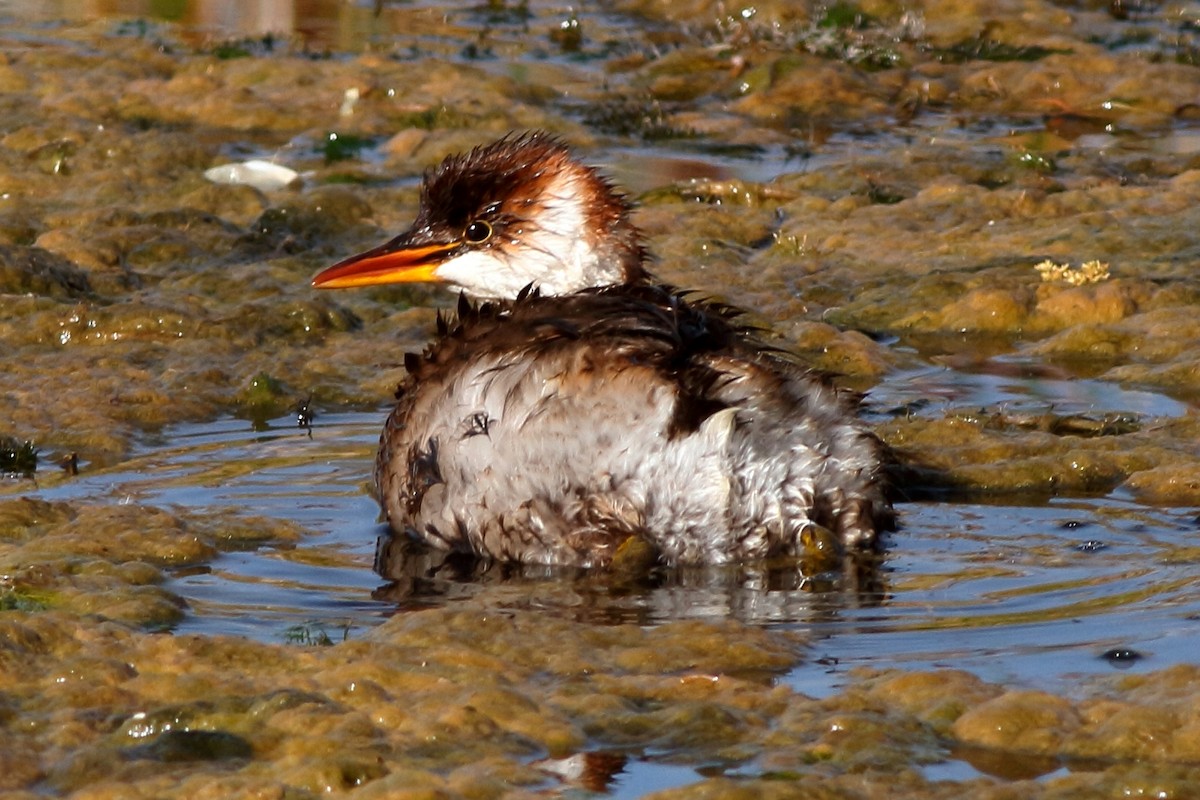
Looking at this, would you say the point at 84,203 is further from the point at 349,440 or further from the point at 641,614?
the point at 641,614

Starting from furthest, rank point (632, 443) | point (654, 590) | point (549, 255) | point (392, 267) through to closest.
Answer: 1. point (392, 267)
2. point (549, 255)
3. point (654, 590)
4. point (632, 443)

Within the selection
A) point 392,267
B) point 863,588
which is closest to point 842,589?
point 863,588

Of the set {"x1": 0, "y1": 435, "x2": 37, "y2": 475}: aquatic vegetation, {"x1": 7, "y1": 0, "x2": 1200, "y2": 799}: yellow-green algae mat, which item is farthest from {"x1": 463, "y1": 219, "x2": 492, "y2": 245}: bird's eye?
{"x1": 0, "y1": 435, "x2": 37, "y2": 475}: aquatic vegetation

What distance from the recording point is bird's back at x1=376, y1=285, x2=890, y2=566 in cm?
531

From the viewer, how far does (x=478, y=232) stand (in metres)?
6.61

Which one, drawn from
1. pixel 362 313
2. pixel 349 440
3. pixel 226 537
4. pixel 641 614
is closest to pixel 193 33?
pixel 362 313

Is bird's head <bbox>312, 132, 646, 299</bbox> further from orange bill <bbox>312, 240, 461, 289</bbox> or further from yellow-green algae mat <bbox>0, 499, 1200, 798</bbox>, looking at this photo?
yellow-green algae mat <bbox>0, 499, 1200, 798</bbox>

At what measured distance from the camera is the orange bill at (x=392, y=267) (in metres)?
6.65

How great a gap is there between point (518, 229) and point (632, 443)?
144cm

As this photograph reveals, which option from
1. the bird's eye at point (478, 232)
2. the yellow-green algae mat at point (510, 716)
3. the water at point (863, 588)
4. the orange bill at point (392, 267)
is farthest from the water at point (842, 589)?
the bird's eye at point (478, 232)

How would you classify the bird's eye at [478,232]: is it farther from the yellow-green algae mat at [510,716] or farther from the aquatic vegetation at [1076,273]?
the aquatic vegetation at [1076,273]

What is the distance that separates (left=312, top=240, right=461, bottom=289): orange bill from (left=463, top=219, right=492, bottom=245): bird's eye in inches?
1.9

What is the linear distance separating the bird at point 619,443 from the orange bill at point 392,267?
0.55m

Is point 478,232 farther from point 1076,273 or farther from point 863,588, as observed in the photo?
point 1076,273
